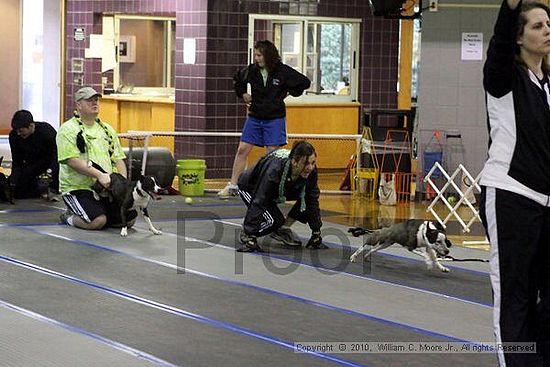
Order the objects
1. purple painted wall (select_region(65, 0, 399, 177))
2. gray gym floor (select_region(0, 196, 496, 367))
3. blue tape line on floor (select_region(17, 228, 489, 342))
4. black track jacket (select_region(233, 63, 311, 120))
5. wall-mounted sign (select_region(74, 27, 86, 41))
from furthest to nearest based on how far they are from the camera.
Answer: wall-mounted sign (select_region(74, 27, 86, 41)), purple painted wall (select_region(65, 0, 399, 177)), black track jacket (select_region(233, 63, 311, 120)), blue tape line on floor (select_region(17, 228, 489, 342)), gray gym floor (select_region(0, 196, 496, 367))

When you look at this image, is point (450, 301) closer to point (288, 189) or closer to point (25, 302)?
point (288, 189)

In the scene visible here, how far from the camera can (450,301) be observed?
6340mm

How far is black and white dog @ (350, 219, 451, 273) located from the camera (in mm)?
7035

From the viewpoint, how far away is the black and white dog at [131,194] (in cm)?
838

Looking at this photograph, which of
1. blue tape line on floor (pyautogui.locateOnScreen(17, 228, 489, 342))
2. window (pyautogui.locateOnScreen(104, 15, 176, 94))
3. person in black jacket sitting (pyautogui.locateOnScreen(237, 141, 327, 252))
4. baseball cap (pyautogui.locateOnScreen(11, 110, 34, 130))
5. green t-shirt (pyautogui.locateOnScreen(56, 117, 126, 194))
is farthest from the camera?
window (pyautogui.locateOnScreen(104, 15, 176, 94))

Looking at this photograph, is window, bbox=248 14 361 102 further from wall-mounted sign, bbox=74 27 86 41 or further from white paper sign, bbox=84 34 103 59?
wall-mounted sign, bbox=74 27 86 41

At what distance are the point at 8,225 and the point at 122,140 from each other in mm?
4555

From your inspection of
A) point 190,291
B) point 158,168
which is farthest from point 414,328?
point 158,168

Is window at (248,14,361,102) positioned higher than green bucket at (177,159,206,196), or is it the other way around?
window at (248,14,361,102)

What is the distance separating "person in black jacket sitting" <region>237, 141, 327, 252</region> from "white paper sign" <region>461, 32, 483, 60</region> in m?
4.17

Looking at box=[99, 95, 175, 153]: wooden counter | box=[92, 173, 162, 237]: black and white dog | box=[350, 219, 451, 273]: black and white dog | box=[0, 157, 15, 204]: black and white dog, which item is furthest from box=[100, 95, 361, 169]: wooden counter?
box=[350, 219, 451, 273]: black and white dog

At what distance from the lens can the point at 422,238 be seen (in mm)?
7051

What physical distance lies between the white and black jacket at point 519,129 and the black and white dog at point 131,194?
4.97 m

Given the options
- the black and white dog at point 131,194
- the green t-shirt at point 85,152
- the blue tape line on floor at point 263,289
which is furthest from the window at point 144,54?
the blue tape line on floor at point 263,289
